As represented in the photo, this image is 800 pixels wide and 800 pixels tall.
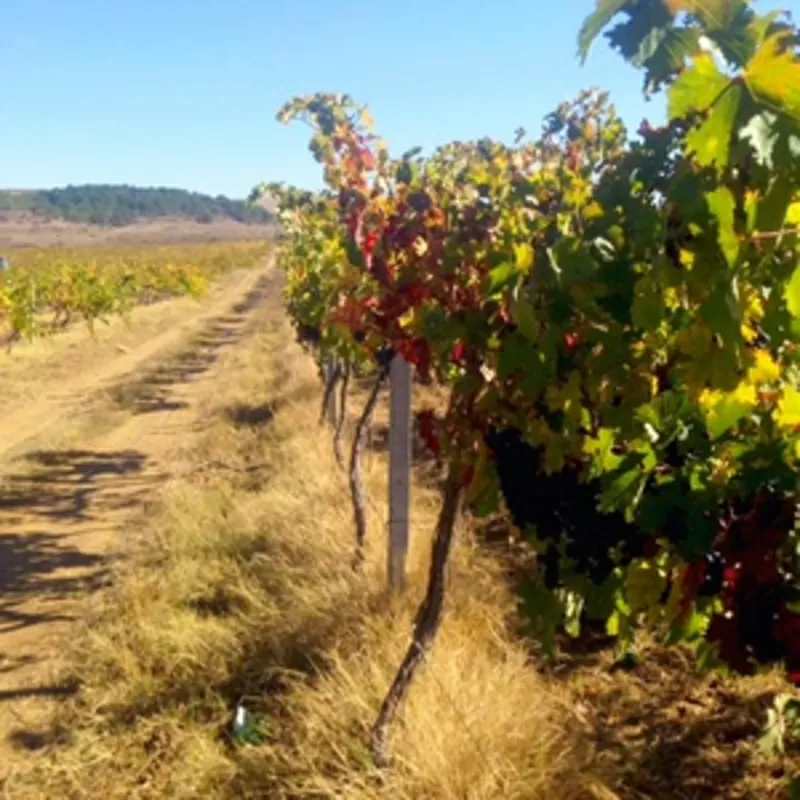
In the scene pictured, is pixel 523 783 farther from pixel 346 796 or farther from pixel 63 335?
pixel 63 335

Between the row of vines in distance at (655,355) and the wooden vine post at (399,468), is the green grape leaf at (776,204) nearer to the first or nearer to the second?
the row of vines in distance at (655,355)

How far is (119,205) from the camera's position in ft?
544

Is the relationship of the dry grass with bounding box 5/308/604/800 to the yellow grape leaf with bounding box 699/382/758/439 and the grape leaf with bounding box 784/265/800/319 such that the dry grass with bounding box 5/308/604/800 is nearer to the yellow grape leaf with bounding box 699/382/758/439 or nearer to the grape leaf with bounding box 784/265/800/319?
the yellow grape leaf with bounding box 699/382/758/439

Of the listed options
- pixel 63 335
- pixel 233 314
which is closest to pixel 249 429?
pixel 63 335

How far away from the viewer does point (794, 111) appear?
128 centimetres

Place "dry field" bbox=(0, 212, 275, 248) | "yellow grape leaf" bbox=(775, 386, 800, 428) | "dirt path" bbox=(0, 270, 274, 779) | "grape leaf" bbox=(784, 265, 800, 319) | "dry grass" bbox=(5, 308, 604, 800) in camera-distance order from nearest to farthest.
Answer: "grape leaf" bbox=(784, 265, 800, 319)
"yellow grape leaf" bbox=(775, 386, 800, 428)
"dry grass" bbox=(5, 308, 604, 800)
"dirt path" bbox=(0, 270, 274, 779)
"dry field" bbox=(0, 212, 275, 248)

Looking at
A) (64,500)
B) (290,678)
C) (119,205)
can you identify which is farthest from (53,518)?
(119,205)

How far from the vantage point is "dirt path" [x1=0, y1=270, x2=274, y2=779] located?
198 inches

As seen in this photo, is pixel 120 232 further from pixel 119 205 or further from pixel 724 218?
pixel 724 218

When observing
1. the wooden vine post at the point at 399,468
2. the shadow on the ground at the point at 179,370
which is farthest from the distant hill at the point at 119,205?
the wooden vine post at the point at 399,468

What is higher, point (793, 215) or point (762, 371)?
point (793, 215)

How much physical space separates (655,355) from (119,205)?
173 meters

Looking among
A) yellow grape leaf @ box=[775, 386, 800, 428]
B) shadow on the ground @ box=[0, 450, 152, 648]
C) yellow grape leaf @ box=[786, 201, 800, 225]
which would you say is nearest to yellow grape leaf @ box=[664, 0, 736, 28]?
yellow grape leaf @ box=[786, 201, 800, 225]

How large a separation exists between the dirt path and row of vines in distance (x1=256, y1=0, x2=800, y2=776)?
2470 mm
